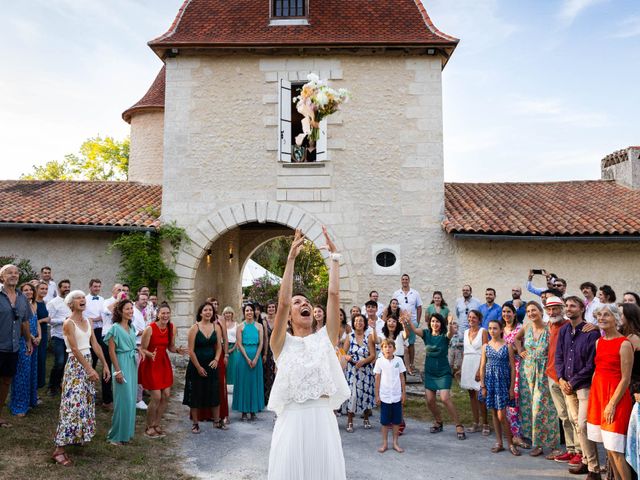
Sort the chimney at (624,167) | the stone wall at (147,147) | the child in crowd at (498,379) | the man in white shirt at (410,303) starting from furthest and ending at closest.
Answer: the stone wall at (147,147) < the chimney at (624,167) < the man in white shirt at (410,303) < the child in crowd at (498,379)

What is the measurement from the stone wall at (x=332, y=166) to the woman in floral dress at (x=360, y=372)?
182 inches

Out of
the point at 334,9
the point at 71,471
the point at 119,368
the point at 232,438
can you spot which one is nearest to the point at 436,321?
the point at 232,438

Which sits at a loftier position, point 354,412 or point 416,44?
point 416,44

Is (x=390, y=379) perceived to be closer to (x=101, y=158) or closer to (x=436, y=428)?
(x=436, y=428)

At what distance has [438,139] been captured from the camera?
12898 millimetres

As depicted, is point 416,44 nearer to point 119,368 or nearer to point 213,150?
point 213,150

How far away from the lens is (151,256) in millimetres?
12609

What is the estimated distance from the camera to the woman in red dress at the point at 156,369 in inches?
282

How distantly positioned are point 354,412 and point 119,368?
3.39 meters

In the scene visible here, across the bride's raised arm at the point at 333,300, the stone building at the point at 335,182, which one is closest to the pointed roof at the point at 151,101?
the stone building at the point at 335,182

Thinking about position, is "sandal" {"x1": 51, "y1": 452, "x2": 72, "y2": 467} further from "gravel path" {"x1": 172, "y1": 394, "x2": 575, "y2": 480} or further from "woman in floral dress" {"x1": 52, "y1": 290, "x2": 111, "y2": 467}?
"gravel path" {"x1": 172, "y1": 394, "x2": 575, "y2": 480}

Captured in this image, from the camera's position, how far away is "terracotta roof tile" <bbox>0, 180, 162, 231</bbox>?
12773 mm

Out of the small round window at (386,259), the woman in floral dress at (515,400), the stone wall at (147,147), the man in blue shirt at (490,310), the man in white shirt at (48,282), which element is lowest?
the woman in floral dress at (515,400)

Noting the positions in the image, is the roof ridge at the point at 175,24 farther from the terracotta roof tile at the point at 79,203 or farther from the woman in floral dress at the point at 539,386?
the woman in floral dress at the point at 539,386
